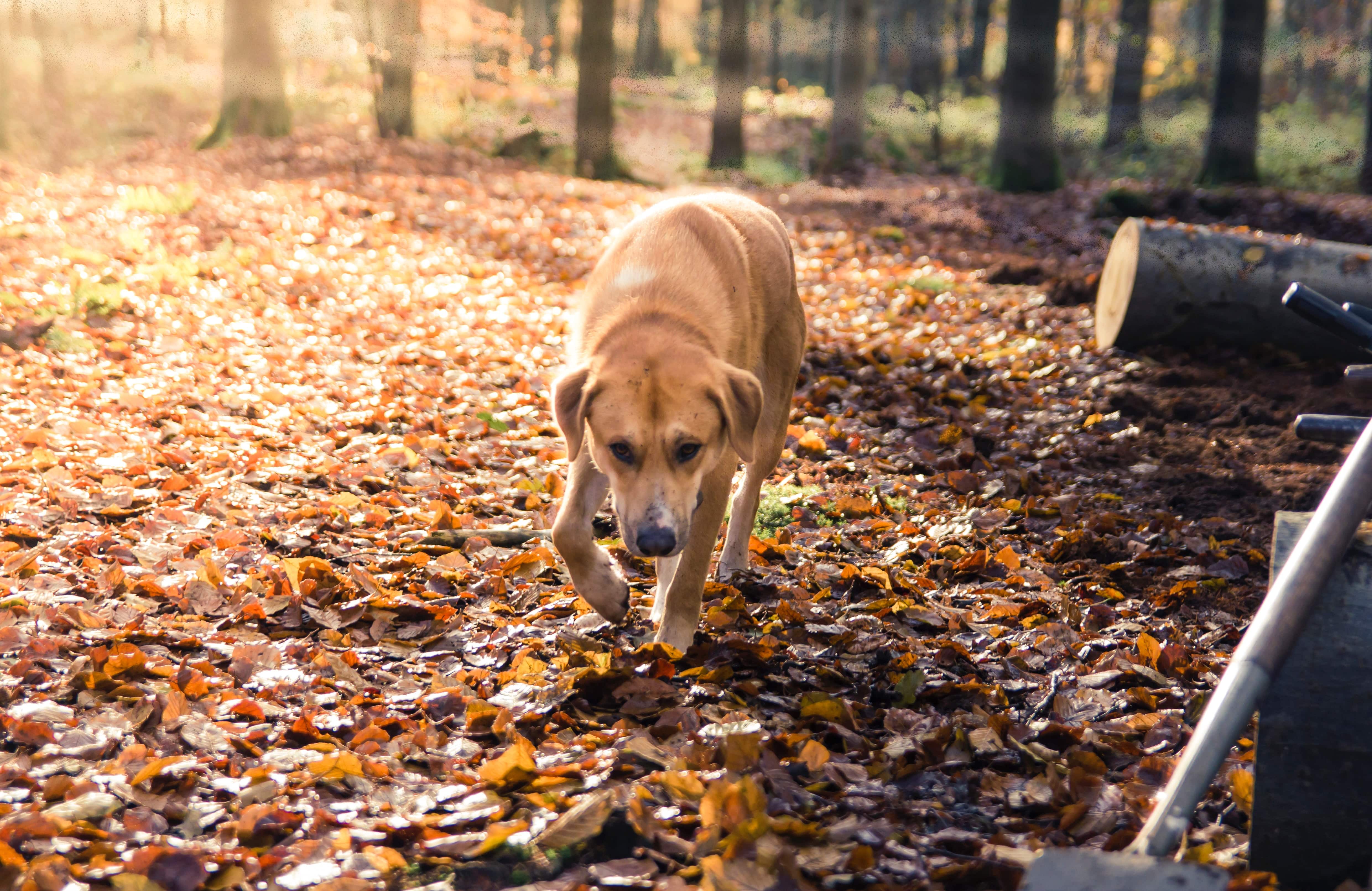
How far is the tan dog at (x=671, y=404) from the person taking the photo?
3.81m

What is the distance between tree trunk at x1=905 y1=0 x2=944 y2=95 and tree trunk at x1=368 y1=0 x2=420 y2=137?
1547cm

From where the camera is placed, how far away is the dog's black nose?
363 cm

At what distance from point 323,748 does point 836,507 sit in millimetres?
3195

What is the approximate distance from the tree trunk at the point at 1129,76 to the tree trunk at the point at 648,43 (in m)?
27.0

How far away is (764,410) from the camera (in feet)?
17.0

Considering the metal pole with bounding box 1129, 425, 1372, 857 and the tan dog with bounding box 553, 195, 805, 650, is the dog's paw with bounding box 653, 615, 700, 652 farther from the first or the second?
the metal pole with bounding box 1129, 425, 1372, 857

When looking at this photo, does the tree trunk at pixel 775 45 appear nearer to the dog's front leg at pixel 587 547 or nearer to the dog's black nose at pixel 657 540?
the dog's front leg at pixel 587 547

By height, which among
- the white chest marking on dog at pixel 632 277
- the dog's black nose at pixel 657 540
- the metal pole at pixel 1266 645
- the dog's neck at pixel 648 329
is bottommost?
the dog's black nose at pixel 657 540

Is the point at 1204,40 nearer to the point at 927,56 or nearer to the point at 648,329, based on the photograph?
the point at 927,56

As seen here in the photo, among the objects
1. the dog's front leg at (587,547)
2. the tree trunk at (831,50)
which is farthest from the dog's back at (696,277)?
the tree trunk at (831,50)

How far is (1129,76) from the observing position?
2689 cm

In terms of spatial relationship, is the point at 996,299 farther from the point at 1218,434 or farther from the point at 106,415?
the point at 106,415

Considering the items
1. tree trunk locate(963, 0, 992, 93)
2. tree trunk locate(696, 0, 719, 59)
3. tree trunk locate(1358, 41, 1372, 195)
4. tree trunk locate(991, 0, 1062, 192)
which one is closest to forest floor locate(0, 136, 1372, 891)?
tree trunk locate(1358, 41, 1372, 195)

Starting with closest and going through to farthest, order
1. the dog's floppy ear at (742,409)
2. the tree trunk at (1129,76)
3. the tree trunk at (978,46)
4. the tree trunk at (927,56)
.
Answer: the dog's floppy ear at (742,409) → the tree trunk at (1129,76) → the tree trunk at (927,56) → the tree trunk at (978,46)
